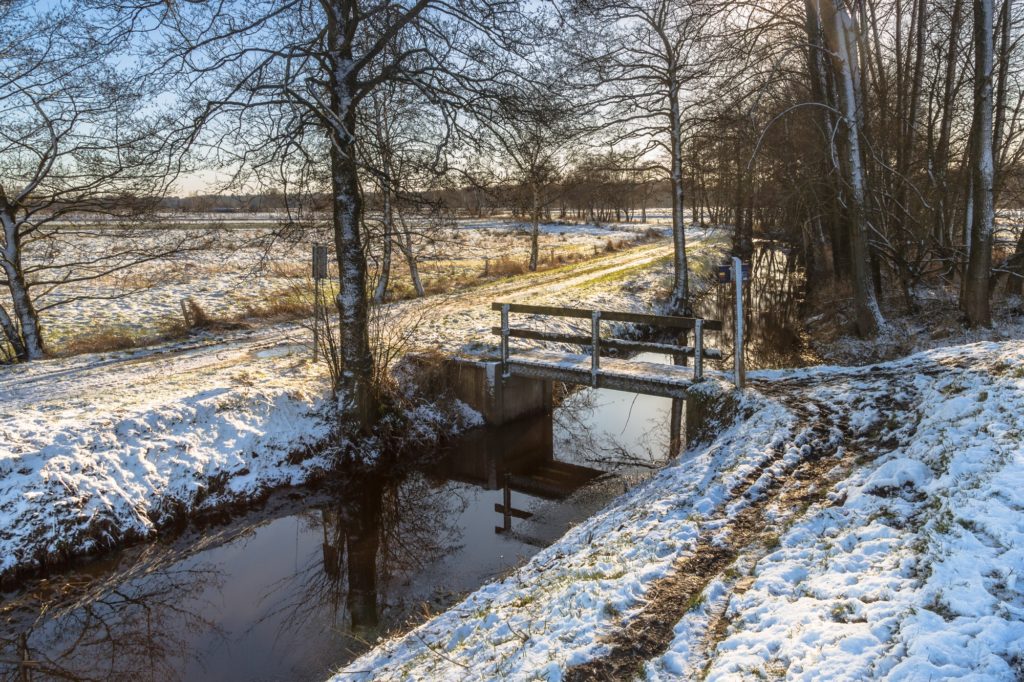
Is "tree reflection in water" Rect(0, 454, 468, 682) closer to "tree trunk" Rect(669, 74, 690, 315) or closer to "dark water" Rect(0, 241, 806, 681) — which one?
"dark water" Rect(0, 241, 806, 681)

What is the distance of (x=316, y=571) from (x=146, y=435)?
3398 mm

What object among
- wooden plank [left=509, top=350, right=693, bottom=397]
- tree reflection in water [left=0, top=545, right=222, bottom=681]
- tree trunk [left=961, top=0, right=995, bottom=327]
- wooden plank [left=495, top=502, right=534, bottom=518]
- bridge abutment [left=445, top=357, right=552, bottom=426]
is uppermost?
tree trunk [left=961, top=0, right=995, bottom=327]

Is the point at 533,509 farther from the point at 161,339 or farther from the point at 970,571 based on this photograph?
the point at 161,339

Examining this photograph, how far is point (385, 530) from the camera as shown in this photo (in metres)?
9.82

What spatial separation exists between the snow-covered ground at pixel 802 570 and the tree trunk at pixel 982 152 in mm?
5956

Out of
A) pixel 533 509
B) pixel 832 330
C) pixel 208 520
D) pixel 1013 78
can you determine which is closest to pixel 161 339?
pixel 208 520

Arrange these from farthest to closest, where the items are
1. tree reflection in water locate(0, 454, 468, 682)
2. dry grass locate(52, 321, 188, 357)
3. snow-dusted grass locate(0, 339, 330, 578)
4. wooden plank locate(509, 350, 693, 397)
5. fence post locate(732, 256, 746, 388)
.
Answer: dry grass locate(52, 321, 188, 357), wooden plank locate(509, 350, 693, 397), fence post locate(732, 256, 746, 388), snow-dusted grass locate(0, 339, 330, 578), tree reflection in water locate(0, 454, 468, 682)

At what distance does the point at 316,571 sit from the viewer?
28.8ft

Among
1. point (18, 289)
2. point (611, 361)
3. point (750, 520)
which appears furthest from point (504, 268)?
point (750, 520)

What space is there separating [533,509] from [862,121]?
1300 cm

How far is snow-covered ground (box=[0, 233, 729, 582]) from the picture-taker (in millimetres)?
8500

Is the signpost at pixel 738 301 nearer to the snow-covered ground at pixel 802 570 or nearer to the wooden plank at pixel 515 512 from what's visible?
the snow-covered ground at pixel 802 570

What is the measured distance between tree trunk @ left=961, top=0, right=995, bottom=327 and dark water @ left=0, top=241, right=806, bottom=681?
23.2 ft

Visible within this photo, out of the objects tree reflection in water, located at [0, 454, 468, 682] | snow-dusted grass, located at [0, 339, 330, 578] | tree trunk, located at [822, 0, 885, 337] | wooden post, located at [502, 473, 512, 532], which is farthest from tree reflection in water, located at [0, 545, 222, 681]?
tree trunk, located at [822, 0, 885, 337]
